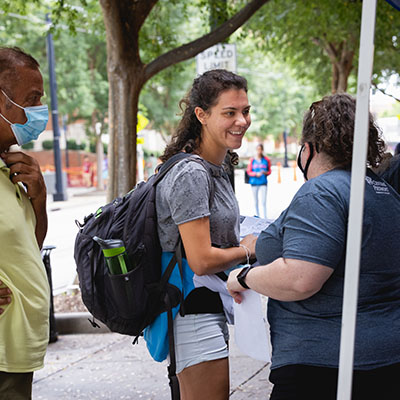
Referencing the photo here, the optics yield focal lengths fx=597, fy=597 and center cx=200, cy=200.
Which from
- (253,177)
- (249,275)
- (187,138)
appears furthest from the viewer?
(253,177)

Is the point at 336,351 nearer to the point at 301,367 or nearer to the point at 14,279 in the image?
the point at 301,367

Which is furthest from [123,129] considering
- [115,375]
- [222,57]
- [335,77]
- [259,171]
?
[335,77]

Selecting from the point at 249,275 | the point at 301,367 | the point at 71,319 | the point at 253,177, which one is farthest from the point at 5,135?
the point at 253,177

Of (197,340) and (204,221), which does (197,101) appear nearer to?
(204,221)

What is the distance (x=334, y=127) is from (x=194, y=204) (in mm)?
632

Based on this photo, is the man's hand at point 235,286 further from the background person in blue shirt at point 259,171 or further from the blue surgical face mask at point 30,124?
the background person in blue shirt at point 259,171

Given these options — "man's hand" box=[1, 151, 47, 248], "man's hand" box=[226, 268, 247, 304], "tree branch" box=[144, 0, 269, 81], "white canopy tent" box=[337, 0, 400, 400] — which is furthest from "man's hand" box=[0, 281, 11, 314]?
"tree branch" box=[144, 0, 269, 81]

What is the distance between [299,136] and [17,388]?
4.57 feet

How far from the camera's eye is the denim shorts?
2514 mm

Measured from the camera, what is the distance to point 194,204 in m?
2.38

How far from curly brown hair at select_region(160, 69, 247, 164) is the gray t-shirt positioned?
0.59ft

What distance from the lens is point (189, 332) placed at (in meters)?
2.53

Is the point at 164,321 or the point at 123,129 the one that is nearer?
the point at 164,321

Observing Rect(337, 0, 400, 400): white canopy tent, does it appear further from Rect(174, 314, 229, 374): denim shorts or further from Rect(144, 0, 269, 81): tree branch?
Rect(144, 0, 269, 81): tree branch
